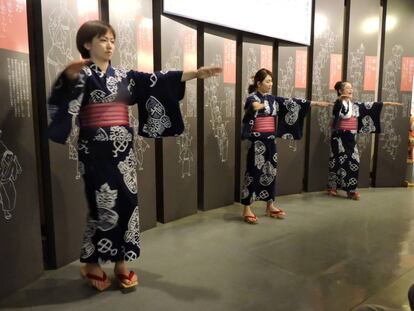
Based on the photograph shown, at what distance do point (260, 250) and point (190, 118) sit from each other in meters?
1.41

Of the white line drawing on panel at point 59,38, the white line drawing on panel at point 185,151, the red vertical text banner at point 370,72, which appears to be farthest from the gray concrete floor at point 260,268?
the red vertical text banner at point 370,72

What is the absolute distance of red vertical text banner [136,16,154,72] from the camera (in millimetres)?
2938

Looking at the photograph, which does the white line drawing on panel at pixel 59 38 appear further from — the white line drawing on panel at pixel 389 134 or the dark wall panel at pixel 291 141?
the white line drawing on panel at pixel 389 134

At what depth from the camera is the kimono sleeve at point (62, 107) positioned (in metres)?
1.83

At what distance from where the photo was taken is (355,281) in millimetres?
2209

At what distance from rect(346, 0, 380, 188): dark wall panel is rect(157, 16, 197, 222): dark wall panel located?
7.93 ft

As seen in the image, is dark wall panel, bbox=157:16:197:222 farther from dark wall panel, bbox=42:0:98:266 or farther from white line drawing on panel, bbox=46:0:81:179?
white line drawing on panel, bbox=46:0:81:179

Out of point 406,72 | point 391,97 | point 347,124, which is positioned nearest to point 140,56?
point 347,124

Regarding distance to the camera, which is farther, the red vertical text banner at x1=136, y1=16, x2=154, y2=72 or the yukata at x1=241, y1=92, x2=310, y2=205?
the yukata at x1=241, y1=92, x2=310, y2=205

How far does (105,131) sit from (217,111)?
194 cm

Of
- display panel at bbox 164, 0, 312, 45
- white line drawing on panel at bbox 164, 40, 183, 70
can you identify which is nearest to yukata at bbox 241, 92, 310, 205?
white line drawing on panel at bbox 164, 40, 183, 70

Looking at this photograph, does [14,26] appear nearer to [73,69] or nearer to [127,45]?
[73,69]

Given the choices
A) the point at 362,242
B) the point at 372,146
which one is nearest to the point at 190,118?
the point at 362,242

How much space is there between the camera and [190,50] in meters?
3.43
